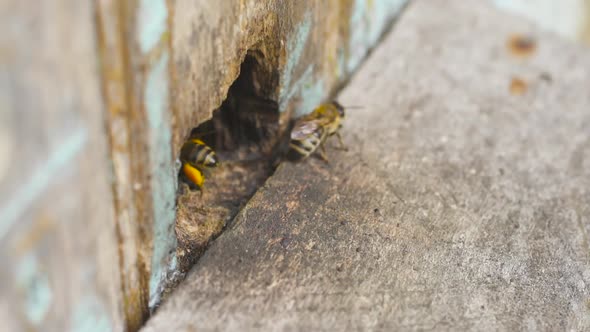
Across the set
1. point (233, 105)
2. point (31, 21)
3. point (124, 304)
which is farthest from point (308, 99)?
point (31, 21)

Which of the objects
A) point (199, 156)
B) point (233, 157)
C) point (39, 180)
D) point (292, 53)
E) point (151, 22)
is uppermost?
point (151, 22)

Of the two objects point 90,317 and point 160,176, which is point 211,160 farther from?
point 90,317

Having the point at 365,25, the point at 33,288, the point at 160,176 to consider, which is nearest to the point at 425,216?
the point at 160,176

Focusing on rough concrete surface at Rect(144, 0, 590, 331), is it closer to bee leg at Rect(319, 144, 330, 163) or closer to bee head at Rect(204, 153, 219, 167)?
bee leg at Rect(319, 144, 330, 163)

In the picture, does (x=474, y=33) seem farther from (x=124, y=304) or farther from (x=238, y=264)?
(x=124, y=304)

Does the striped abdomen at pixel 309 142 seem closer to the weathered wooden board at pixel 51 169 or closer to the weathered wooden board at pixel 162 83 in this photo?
the weathered wooden board at pixel 162 83

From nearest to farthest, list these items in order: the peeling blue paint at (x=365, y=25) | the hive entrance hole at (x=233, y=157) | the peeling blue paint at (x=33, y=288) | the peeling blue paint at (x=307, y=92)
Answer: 1. the peeling blue paint at (x=33, y=288)
2. the hive entrance hole at (x=233, y=157)
3. the peeling blue paint at (x=307, y=92)
4. the peeling blue paint at (x=365, y=25)

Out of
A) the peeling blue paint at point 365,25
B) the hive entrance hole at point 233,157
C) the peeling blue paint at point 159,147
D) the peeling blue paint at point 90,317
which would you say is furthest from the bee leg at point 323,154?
the peeling blue paint at point 90,317
